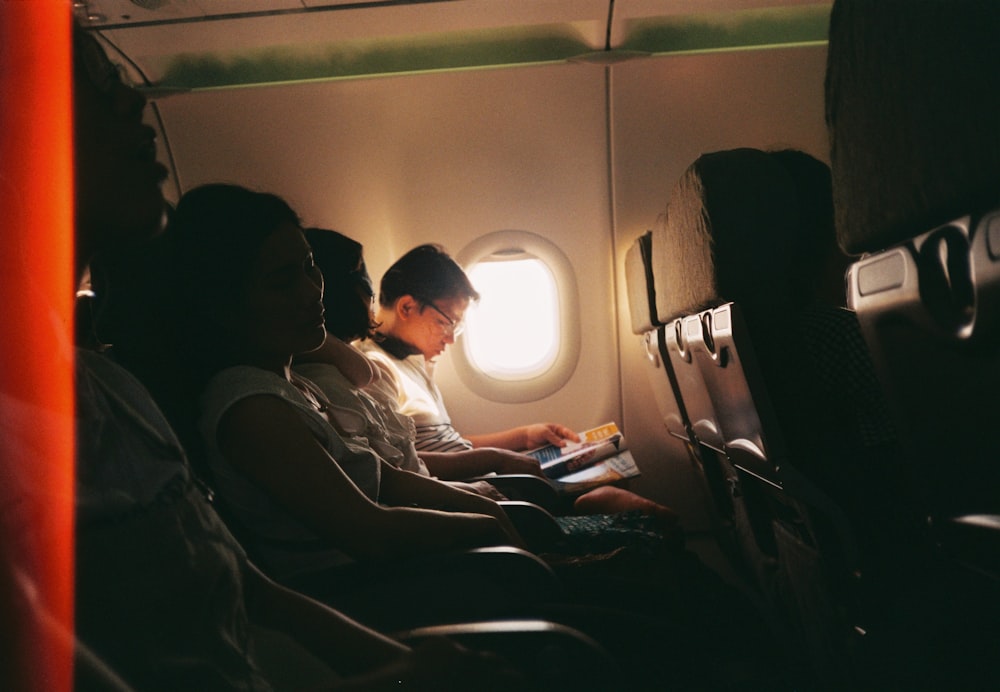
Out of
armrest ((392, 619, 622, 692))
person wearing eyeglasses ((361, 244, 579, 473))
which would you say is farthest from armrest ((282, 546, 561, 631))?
person wearing eyeglasses ((361, 244, 579, 473))

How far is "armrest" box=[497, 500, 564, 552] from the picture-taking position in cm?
197

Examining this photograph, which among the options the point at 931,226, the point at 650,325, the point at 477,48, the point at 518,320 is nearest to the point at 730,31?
the point at 477,48

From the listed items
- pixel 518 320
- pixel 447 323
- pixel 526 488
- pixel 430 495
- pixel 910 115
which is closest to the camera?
pixel 910 115

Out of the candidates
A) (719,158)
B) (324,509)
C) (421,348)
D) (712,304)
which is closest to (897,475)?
(712,304)

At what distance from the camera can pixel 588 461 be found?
9.50 feet

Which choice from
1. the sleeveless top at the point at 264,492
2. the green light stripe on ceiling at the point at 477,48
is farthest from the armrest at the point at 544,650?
the green light stripe on ceiling at the point at 477,48

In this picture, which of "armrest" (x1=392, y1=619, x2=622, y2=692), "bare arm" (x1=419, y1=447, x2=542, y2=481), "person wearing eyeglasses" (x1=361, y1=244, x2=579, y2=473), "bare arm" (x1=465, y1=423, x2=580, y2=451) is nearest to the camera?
"armrest" (x1=392, y1=619, x2=622, y2=692)

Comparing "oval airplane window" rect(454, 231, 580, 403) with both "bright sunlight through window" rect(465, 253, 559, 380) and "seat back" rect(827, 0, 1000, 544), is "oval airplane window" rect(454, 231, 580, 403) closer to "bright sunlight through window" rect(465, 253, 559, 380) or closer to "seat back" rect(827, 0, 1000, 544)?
"bright sunlight through window" rect(465, 253, 559, 380)

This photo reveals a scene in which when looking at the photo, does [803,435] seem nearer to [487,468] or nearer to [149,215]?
[149,215]

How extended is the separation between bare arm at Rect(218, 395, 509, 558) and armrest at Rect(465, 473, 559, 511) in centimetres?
110

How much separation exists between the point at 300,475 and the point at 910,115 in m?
1.02

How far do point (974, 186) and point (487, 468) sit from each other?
2.15 m

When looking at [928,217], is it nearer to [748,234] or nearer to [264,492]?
[748,234]

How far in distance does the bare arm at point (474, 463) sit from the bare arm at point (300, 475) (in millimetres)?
1224
